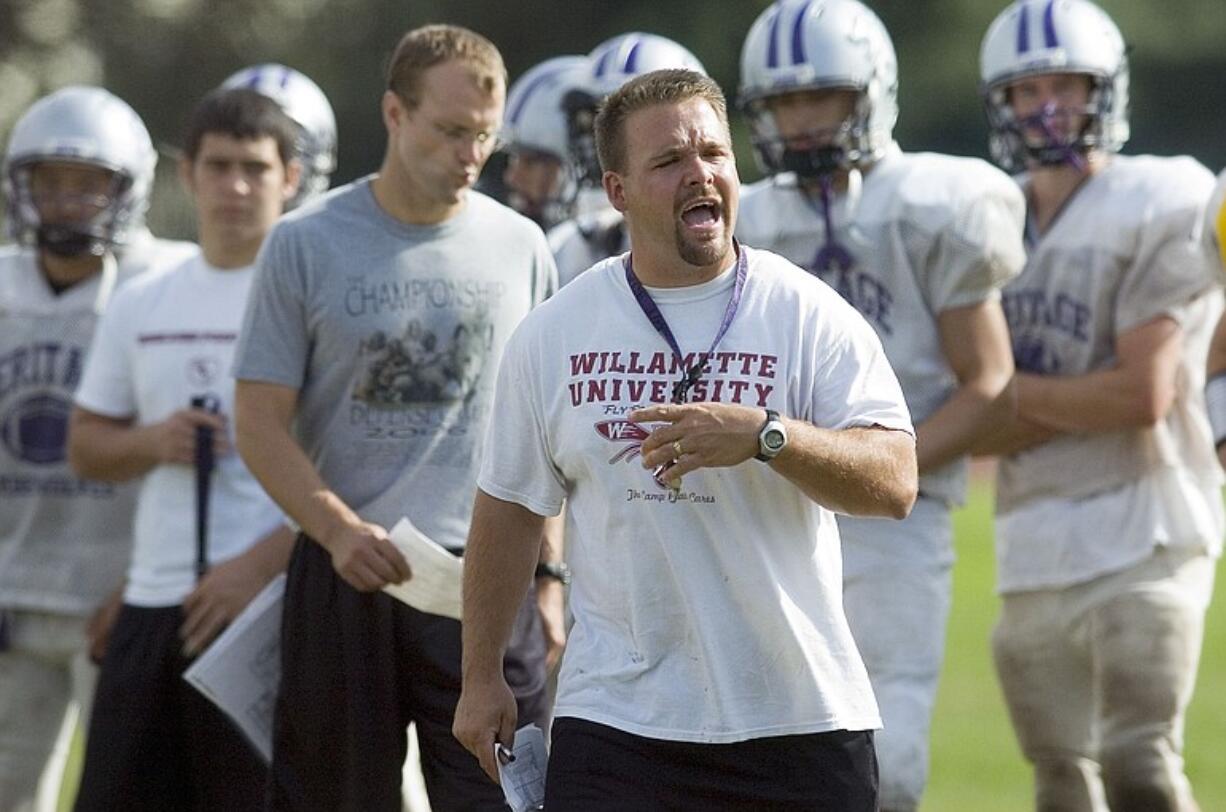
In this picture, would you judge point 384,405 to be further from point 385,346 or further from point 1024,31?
point 1024,31

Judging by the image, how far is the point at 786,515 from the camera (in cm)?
448

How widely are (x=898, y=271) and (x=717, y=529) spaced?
1.92 metres

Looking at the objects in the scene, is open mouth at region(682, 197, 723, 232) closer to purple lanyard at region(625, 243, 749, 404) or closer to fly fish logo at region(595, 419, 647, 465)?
purple lanyard at region(625, 243, 749, 404)

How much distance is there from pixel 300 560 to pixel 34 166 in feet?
7.52

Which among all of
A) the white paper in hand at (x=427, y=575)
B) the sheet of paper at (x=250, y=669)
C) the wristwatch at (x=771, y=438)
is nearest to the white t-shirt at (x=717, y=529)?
the wristwatch at (x=771, y=438)

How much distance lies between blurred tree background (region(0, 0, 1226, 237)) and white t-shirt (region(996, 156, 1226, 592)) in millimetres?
16225

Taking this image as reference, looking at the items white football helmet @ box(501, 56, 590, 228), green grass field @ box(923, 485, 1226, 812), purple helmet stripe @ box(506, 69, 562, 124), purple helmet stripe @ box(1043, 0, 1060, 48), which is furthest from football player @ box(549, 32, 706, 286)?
green grass field @ box(923, 485, 1226, 812)

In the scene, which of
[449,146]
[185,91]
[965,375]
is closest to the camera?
[449,146]

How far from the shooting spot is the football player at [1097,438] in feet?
21.9

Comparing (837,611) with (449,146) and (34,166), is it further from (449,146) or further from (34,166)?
(34,166)

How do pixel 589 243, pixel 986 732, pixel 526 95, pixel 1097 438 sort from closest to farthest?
1. pixel 1097 438
2. pixel 589 243
3. pixel 526 95
4. pixel 986 732

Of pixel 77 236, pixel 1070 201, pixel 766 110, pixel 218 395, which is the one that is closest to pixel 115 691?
pixel 218 395

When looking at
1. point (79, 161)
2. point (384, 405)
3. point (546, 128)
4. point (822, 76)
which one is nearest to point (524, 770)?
point (384, 405)

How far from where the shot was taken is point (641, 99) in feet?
15.0
